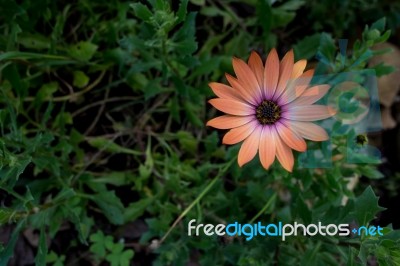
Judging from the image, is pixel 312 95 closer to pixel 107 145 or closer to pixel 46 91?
pixel 107 145

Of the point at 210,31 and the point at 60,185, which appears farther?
the point at 210,31

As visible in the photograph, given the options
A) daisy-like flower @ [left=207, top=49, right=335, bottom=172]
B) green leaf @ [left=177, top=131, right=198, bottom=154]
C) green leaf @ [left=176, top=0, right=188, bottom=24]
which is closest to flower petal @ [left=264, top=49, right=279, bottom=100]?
daisy-like flower @ [left=207, top=49, right=335, bottom=172]

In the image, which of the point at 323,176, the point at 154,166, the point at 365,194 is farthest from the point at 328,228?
the point at 154,166

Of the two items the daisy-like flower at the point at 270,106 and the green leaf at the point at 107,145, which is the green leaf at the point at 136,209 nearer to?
the green leaf at the point at 107,145

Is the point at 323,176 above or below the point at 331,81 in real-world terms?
below

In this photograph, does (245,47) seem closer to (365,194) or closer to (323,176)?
(323,176)

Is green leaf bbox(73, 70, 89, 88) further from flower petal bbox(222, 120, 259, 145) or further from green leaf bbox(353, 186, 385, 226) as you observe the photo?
green leaf bbox(353, 186, 385, 226)

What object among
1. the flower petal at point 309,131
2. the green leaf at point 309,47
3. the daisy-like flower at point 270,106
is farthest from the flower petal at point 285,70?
the green leaf at point 309,47
